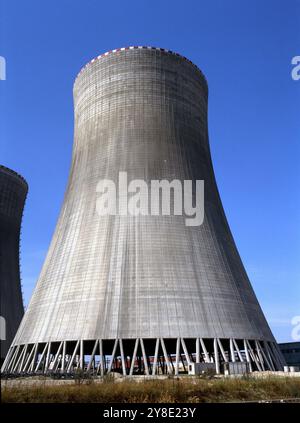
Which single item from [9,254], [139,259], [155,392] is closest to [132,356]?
[139,259]

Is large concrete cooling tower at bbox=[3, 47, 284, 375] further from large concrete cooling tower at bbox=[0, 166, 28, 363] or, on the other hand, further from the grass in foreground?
large concrete cooling tower at bbox=[0, 166, 28, 363]

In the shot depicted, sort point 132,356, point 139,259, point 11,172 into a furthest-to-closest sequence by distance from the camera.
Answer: point 11,172 → point 132,356 → point 139,259

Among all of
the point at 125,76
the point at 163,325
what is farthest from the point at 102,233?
the point at 125,76

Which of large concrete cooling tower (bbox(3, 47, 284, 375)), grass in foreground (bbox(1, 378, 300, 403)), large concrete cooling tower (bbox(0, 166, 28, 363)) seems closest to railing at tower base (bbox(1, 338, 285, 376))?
large concrete cooling tower (bbox(3, 47, 284, 375))

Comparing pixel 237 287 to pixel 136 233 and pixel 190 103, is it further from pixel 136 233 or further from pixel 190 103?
pixel 190 103

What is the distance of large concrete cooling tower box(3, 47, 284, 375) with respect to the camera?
17625 mm

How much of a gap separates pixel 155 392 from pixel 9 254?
851 inches

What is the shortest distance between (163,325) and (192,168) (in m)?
7.31

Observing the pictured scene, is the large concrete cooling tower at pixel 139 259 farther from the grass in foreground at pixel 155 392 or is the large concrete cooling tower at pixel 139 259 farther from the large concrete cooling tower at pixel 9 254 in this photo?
the large concrete cooling tower at pixel 9 254

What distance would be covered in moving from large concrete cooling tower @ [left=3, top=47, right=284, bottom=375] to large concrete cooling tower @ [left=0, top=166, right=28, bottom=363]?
758 centimetres

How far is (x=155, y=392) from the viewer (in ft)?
32.7

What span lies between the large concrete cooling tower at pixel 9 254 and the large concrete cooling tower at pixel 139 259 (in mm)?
7584

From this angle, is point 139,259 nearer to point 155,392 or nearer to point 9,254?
point 155,392

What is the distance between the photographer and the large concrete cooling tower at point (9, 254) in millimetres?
28484
